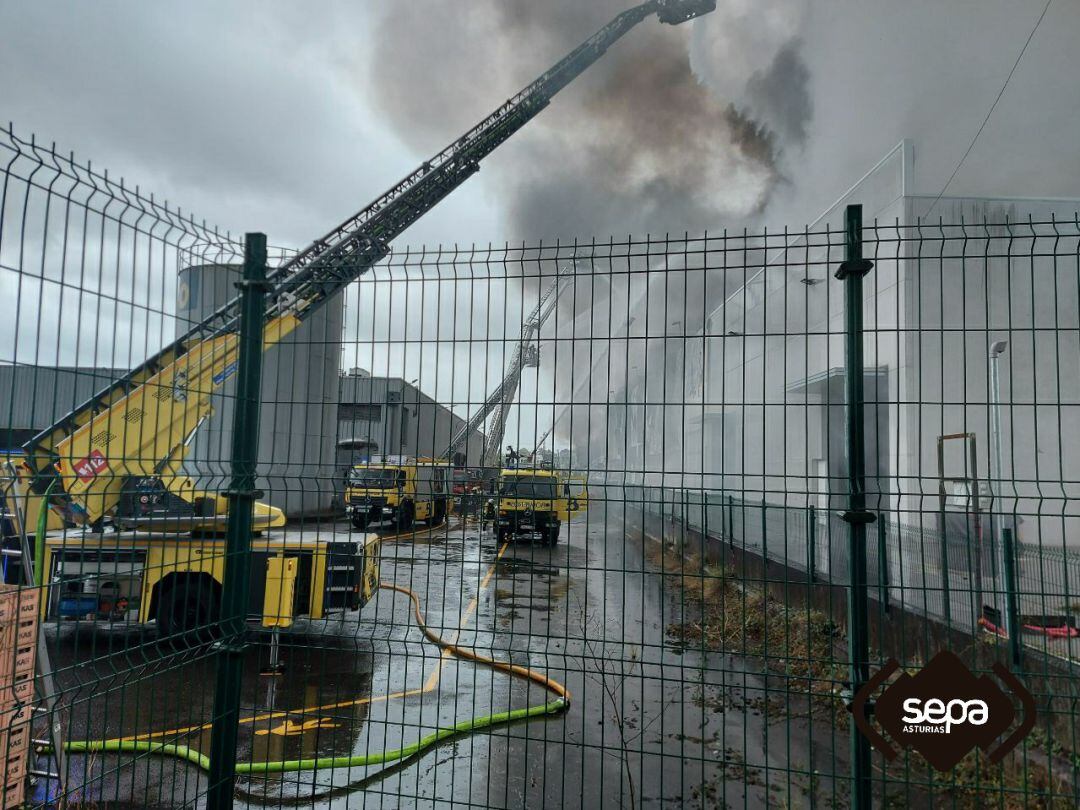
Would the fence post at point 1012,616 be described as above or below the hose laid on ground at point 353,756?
above

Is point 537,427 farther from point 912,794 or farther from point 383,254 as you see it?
point 912,794

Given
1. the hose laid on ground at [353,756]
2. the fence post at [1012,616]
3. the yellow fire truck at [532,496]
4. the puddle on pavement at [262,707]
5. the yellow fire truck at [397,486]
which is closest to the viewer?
the yellow fire truck at [532,496]

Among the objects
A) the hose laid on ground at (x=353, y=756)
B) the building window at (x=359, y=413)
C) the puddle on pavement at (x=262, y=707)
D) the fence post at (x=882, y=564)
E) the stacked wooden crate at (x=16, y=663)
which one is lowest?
the puddle on pavement at (x=262, y=707)

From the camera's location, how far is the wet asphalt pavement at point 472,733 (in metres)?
3.20

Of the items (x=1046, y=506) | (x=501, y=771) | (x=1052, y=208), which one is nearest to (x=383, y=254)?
(x=501, y=771)

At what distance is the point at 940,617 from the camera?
238 inches

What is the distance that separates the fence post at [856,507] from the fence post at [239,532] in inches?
105

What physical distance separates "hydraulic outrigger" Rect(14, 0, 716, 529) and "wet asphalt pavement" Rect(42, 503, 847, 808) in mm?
882

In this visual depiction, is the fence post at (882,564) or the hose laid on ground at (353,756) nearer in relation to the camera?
the fence post at (882,564)

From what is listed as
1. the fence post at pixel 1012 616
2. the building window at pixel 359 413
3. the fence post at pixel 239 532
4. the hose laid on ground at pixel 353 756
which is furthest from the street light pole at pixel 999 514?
the fence post at pixel 239 532

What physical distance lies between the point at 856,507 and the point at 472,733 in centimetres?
229

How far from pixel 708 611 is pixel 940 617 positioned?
4.11 m

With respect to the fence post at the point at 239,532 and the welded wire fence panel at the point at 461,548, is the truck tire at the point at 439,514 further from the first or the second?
the fence post at the point at 239,532

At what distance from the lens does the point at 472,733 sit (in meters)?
3.70
